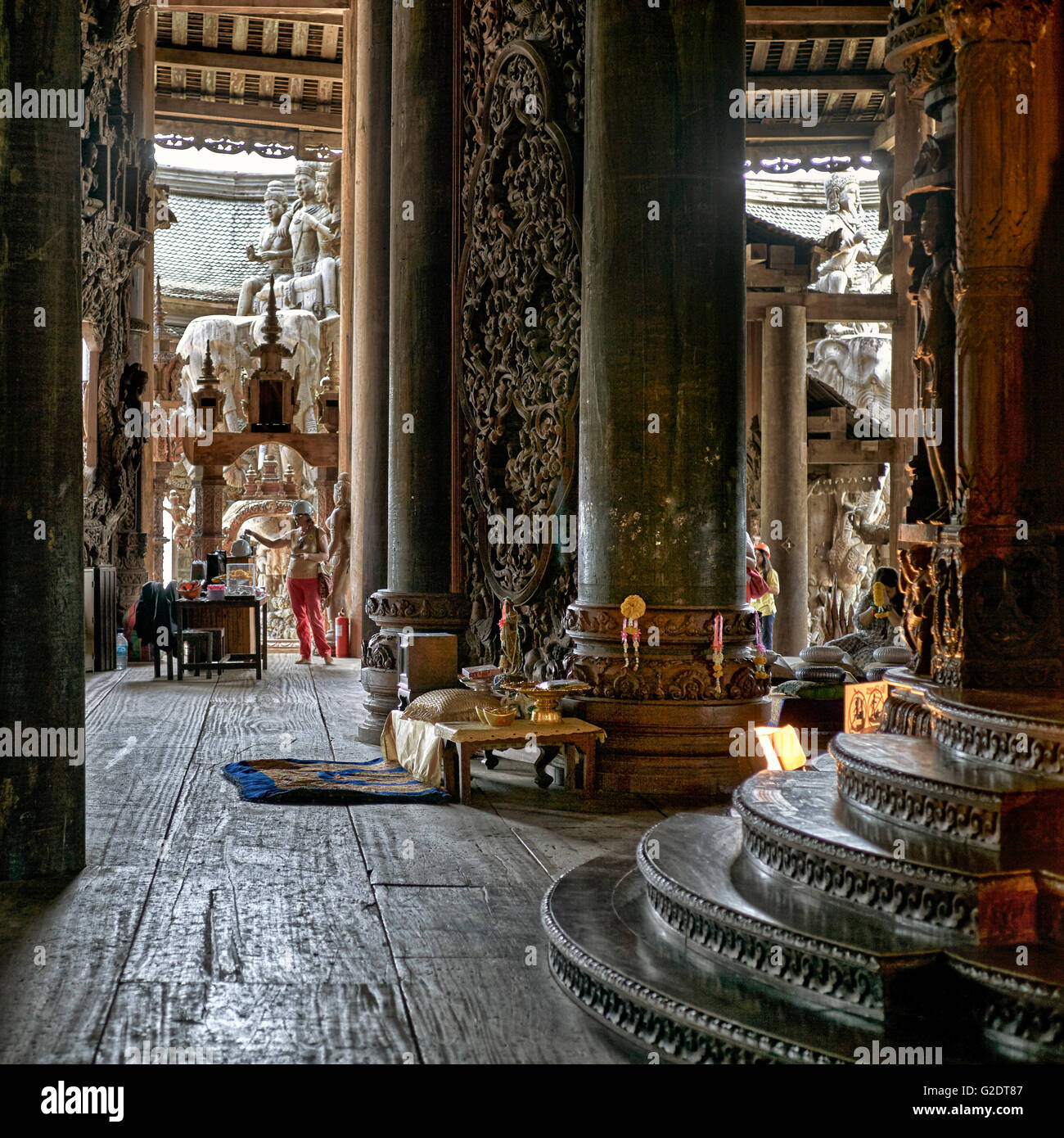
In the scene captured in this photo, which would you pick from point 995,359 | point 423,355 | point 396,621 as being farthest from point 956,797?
point 423,355

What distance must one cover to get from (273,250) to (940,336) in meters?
29.9

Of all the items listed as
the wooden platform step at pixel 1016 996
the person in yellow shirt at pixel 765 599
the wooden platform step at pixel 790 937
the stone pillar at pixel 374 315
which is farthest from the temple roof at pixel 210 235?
the wooden platform step at pixel 1016 996

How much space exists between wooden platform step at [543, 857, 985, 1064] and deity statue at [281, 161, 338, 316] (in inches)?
1188

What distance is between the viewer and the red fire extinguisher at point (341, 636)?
15.3 metres

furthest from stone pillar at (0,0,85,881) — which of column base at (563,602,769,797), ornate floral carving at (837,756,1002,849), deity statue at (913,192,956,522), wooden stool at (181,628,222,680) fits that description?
wooden stool at (181,628,222,680)

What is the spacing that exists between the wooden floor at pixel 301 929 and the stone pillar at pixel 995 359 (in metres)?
1.66

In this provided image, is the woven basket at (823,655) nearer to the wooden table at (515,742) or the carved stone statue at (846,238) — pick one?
the wooden table at (515,742)

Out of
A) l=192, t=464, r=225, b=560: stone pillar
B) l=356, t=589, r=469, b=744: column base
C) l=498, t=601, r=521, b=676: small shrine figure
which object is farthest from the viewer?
l=192, t=464, r=225, b=560: stone pillar

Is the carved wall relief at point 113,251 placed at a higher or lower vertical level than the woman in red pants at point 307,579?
higher

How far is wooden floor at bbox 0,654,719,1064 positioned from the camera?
10.4ft

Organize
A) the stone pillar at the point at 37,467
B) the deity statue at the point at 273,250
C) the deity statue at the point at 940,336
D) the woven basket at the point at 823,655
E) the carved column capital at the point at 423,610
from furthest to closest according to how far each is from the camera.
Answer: the deity statue at the point at 273,250 < the carved column capital at the point at 423,610 < the woven basket at the point at 823,655 < the deity statue at the point at 940,336 < the stone pillar at the point at 37,467

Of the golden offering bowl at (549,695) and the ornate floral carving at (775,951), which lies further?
the golden offering bowl at (549,695)

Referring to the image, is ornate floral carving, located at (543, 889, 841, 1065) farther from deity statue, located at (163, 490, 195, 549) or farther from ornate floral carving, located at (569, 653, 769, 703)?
deity statue, located at (163, 490, 195, 549)
